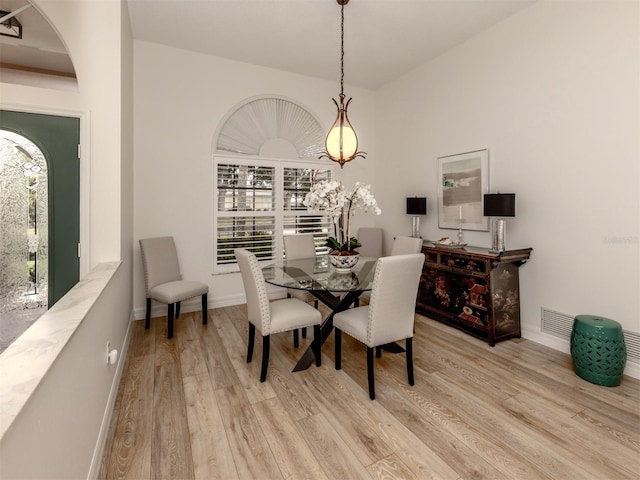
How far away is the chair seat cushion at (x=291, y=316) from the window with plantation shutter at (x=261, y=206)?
75.0 inches

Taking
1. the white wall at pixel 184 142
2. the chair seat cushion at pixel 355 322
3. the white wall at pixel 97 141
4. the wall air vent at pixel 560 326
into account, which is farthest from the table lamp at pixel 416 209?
the white wall at pixel 97 141

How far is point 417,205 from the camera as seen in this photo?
13.9 ft

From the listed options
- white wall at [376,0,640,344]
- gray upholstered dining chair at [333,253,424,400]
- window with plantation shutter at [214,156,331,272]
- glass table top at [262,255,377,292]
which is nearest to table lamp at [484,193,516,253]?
white wall at [376,0,640,344]

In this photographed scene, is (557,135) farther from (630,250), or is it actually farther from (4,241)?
(4,241)

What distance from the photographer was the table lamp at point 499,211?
3045 millimetres

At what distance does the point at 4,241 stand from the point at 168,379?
1.52 m

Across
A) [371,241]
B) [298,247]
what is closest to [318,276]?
[298,247]

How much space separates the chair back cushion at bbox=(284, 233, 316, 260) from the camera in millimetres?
3731

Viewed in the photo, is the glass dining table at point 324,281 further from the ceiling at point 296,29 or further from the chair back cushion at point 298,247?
the ceiling at point 296,29

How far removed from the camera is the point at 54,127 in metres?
2.42

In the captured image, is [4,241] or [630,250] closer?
[4,241]

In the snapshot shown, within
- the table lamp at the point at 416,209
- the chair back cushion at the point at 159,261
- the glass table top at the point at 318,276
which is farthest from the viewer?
the table lamp at the point at 416,209

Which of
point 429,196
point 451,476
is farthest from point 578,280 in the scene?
point 451,476

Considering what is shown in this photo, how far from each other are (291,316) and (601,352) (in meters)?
2.30
